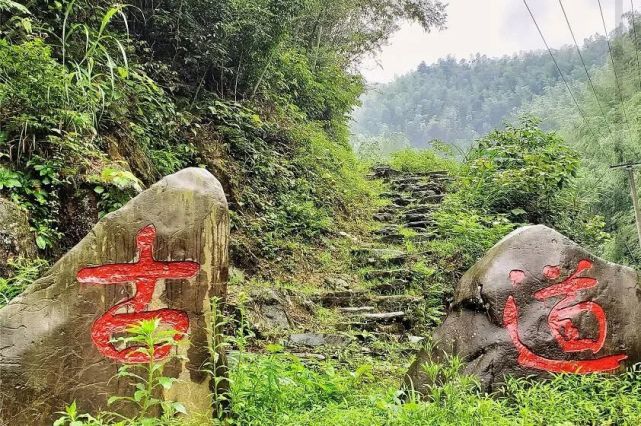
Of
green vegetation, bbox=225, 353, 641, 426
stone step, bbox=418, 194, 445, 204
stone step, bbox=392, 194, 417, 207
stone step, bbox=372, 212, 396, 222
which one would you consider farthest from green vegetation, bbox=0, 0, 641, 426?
stone step, bbox=418, 194, 445, 204

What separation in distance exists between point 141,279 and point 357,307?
3310 mm

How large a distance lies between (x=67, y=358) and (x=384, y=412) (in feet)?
5.11

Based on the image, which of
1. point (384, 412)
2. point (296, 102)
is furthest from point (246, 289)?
point (296, 102)

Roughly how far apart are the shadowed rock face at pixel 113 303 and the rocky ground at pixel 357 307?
1222 mm

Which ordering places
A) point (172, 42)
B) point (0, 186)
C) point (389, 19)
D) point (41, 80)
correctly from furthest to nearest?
point (389, 19) → point (172, 42) → point (41, 80) → point (0, 186)

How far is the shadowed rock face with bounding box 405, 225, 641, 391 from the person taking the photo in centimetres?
317

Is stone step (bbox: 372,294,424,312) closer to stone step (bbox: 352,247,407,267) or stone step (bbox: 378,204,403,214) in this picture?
stone step (bbox: 352,247,407,267)

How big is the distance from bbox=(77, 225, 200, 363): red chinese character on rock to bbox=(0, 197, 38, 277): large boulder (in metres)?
0.97

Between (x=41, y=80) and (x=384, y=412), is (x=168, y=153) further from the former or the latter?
(x=384, y=412)

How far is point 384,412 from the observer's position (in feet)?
8.29

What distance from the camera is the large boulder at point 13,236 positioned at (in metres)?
3.13

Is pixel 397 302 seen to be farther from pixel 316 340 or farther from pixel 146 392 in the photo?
pixel 146 392

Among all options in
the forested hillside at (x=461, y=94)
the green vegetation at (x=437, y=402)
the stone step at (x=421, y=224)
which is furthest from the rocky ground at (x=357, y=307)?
the forested hillside at (x=461, y=94)

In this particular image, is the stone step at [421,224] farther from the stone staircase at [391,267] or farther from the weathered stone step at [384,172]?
the weathered stone step at [384,172]
